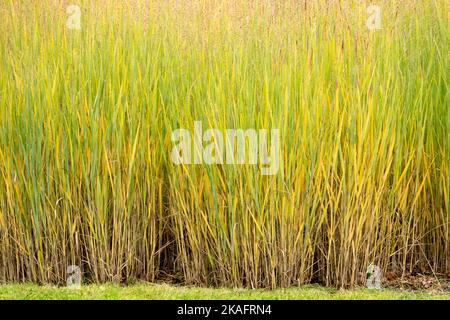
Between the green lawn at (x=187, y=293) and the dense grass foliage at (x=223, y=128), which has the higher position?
the dense grass foliage at (x=223, y=128)

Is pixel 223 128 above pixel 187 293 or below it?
above

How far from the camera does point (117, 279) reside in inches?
207

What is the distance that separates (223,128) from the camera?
200 inches

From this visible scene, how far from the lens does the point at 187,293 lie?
16.6ft

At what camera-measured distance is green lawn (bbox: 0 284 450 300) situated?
4.98 metres

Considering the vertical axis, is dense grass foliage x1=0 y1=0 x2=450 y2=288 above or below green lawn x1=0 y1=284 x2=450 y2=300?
above

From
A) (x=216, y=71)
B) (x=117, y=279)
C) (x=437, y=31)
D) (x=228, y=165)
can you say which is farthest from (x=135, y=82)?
(x=437, y=31)

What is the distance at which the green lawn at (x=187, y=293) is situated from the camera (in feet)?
16.3

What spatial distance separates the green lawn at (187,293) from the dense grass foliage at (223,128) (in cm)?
12

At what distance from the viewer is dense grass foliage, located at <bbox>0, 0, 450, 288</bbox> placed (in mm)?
5070

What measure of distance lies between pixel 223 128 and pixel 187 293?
3.67 ft

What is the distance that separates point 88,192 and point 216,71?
1.20 meters

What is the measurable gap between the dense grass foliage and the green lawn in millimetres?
116

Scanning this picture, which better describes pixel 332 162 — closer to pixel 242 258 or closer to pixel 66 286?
pixel 242 258
